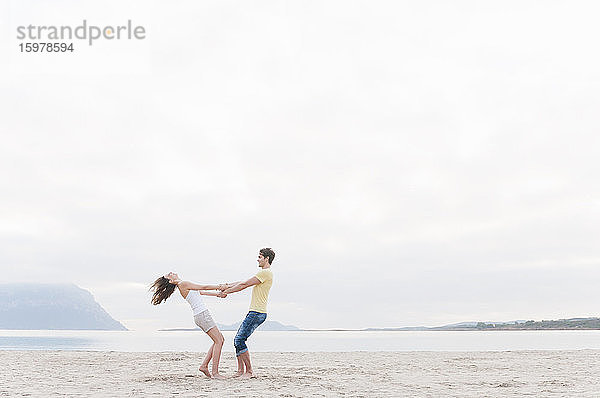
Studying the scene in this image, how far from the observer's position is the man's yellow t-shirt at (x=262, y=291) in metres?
10.6

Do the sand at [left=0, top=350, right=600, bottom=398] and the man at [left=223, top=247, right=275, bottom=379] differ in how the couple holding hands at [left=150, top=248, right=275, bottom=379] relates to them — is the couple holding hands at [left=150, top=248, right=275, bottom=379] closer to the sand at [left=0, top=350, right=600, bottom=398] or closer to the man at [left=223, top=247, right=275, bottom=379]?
the man at [left=223, top=247, right=275, bottom=379]

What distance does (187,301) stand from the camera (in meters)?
11.1

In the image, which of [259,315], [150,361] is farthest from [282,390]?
[150,361]

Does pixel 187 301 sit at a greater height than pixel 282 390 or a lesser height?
greater

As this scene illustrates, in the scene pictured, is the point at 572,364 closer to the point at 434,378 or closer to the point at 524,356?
the point at 524,356

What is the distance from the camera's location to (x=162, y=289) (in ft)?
36.0

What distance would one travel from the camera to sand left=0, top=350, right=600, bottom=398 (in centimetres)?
988

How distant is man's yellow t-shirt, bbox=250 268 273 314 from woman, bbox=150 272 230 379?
606mm

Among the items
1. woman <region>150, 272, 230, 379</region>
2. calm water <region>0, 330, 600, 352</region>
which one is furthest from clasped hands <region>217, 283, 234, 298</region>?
calm water <region>0, 330, 600, 352</region>

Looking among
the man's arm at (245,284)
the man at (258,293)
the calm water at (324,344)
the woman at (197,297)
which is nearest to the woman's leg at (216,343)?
the woman at (197,297)

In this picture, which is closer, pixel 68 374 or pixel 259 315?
pixel 259 315

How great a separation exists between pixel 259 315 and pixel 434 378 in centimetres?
421

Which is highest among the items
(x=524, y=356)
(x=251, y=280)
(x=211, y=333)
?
(x=251, y=280)

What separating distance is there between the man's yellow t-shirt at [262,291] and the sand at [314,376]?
136 centimetres
